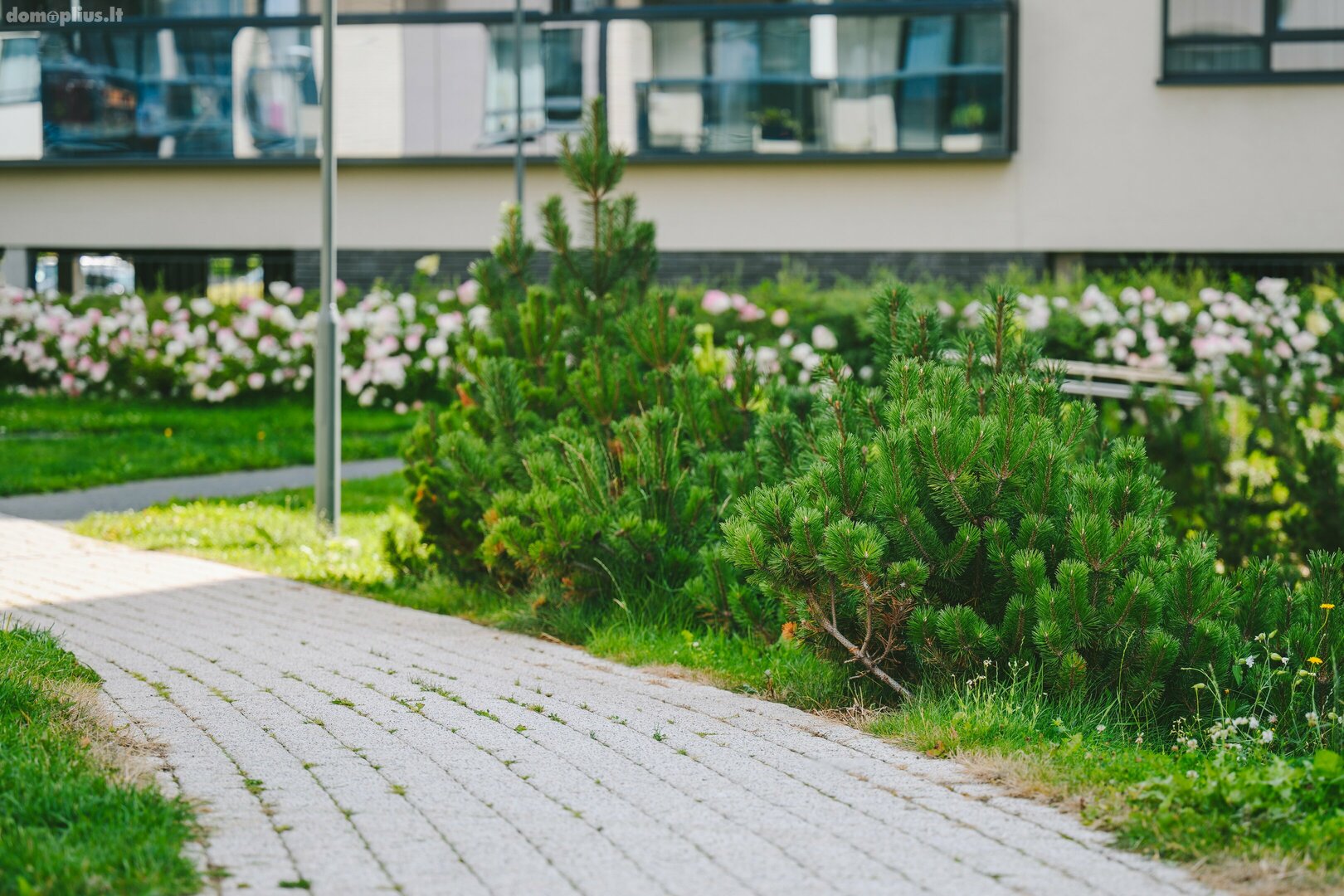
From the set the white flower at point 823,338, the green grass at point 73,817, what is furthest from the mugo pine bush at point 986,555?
the white flower at point 823,338

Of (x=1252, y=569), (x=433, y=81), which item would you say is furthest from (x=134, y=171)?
(x=1252, y=569)

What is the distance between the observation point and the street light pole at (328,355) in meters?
9.46

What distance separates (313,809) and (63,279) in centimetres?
1817

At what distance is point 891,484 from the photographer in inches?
197

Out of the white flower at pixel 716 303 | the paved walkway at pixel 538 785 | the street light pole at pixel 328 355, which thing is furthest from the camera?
the white flower at pixel 716 303

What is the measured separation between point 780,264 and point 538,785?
13.8 meters

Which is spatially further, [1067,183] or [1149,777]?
[1067,183]

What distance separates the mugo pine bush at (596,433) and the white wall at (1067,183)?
941 centimetres

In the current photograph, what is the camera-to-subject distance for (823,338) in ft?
44.7

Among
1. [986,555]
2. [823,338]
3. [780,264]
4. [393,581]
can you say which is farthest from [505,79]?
[986,555]

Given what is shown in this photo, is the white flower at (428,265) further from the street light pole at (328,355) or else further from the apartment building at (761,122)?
the street light pole at (328,355)

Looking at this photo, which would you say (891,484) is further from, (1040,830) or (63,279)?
(63,279)

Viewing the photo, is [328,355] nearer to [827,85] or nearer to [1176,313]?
[1176,313]

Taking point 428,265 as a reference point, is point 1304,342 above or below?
below
